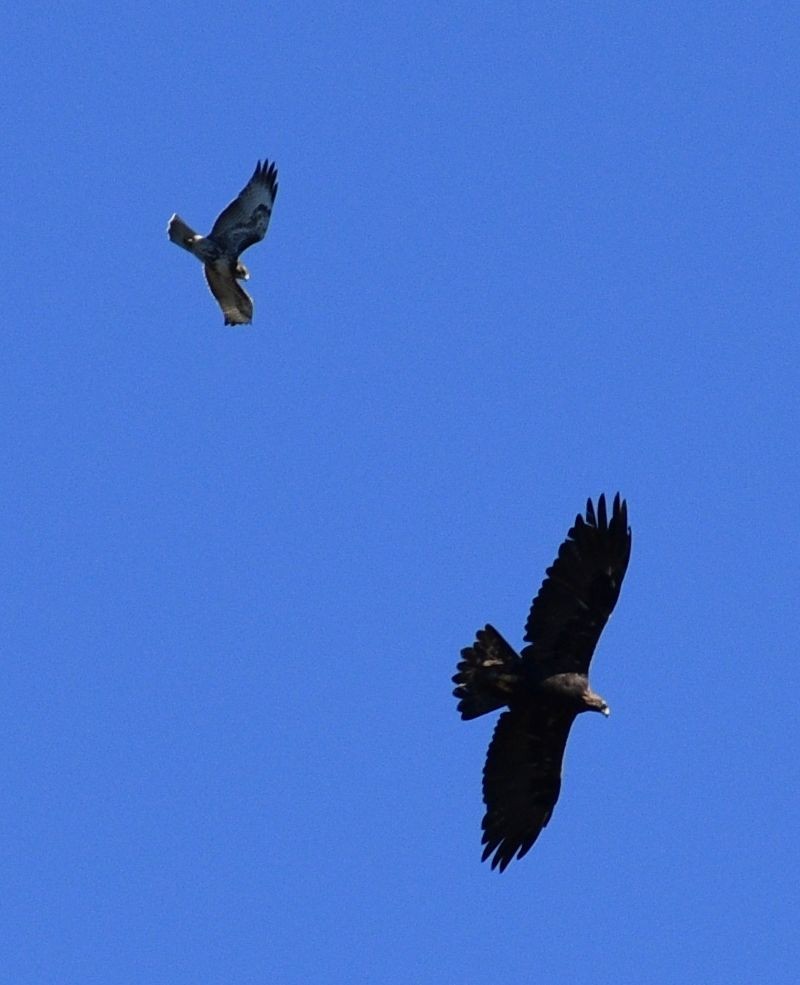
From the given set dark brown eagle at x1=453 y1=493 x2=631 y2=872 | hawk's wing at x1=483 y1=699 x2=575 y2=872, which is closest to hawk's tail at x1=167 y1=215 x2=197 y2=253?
dark brown eagle at x1=453 y1=493 x2=631 y2=872

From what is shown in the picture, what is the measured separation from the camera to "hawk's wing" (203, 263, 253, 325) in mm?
25078

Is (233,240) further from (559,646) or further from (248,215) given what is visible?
(559,646)

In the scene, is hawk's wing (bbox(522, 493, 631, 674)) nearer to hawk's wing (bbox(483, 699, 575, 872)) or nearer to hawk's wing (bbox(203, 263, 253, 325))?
hawk's wing (bbox(483, 699, 575, 872))

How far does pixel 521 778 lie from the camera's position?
913 inches

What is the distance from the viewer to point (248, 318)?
83.1ft

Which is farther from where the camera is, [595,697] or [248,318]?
[248,318]

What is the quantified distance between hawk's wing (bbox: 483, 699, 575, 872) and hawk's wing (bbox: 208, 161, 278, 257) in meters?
6.05

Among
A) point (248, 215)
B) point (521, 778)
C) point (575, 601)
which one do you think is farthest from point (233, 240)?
point (521, 778)

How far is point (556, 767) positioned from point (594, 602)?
186cm

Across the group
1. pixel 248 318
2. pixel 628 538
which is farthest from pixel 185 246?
pixel 628 538

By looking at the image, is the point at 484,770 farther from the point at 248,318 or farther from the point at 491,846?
the point at 248,318

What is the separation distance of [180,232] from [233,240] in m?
0.66

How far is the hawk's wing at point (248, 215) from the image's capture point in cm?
2506

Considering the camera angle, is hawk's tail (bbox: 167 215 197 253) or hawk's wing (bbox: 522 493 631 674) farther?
hawk's tail (bbox: 167 215 197 253)
